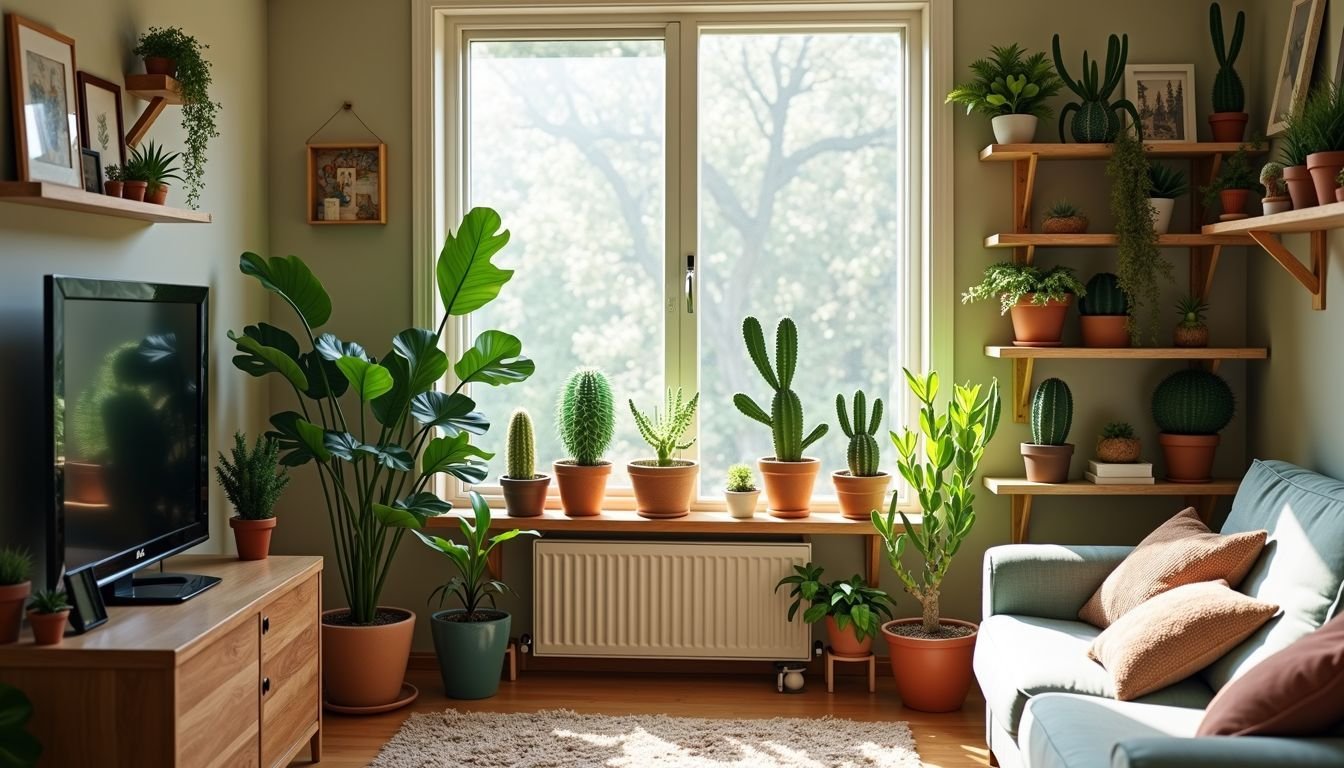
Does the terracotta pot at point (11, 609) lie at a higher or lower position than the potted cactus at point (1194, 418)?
lower

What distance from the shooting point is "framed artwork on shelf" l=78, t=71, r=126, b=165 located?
124 inches

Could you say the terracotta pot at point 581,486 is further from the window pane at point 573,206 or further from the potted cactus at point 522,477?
the window pane at point 573,206

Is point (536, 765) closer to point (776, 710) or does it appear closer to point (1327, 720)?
point (776, 710)

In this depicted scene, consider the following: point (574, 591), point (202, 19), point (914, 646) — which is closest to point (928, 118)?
point (914, 646)

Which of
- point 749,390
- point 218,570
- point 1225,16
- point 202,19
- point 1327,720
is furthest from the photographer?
point 749,390

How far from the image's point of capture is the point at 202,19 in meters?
3.87

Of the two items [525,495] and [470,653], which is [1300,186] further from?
[470,653]

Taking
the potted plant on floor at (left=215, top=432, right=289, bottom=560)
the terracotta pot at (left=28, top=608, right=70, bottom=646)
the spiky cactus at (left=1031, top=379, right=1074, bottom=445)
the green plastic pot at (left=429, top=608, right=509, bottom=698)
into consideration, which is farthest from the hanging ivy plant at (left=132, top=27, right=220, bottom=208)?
the spiky cactus at (left=1031, top=379, right=1074, bottom=445)

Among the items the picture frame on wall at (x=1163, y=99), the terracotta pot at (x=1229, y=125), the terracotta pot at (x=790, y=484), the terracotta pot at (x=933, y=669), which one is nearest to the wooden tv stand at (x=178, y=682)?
the terracotta pot at (x=790, y=484)

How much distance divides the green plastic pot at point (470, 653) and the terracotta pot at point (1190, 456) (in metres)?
2.25

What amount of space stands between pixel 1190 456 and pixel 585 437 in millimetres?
1984

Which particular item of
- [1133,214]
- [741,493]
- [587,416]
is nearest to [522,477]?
[587,416]

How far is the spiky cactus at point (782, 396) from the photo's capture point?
414 cm

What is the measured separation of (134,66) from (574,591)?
2148 millimetres
